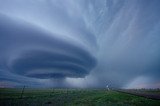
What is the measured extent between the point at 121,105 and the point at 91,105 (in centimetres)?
475

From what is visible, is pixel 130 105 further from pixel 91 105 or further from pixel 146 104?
pixel 91 105

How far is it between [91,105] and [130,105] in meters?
6.09

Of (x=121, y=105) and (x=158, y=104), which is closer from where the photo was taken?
(x=158, y=104)

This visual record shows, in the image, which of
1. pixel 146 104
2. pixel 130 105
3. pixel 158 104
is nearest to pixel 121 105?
pixel 130 105

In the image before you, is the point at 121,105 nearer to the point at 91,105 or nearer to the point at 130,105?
the point at 130,105

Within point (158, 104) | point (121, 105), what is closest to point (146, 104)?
point (158, 104)

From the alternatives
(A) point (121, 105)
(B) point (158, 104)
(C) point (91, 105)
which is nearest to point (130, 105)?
(A) point (121, 105)

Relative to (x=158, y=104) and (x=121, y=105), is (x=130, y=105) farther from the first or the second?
(x=158, y=104)

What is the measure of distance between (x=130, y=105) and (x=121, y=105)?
136 cm

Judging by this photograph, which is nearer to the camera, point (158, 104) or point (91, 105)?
point (158, 104)

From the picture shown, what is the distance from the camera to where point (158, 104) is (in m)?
24.1

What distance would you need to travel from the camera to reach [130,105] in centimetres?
2523

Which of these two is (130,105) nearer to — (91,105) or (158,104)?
(158,104)

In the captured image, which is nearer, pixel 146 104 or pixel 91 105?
pixel 146 104
